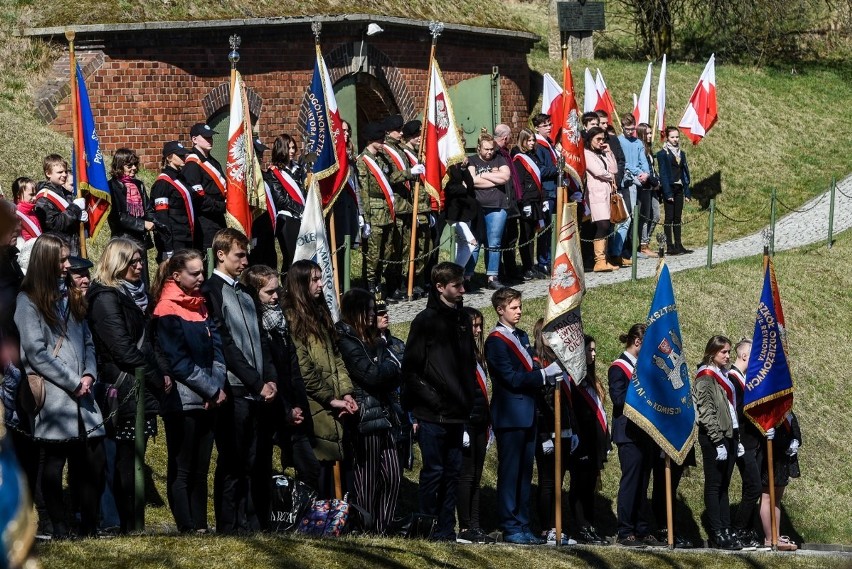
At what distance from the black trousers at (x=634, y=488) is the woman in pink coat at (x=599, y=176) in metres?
6.94

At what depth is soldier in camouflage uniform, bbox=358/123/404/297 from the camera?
16156mm

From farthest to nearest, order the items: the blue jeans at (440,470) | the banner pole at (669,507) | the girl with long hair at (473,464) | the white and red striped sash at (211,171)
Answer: the white and red striped sash at (211,171) → the banner pole at (669,507) → the girl with long hair at (473,464) → the blue jeans at (440,470)

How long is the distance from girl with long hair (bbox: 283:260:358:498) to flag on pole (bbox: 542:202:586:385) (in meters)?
2.23

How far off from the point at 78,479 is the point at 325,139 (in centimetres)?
663

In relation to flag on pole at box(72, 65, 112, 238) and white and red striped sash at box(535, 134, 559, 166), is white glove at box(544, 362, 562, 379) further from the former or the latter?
white and red striped sash at box(535, 134, 559, 166)

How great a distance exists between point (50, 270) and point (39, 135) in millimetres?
10070

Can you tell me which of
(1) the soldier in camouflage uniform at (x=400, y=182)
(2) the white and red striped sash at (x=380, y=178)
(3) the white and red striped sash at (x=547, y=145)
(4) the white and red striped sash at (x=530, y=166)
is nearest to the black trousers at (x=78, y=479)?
(2) the white and red striped sash at (x=380, y=178)

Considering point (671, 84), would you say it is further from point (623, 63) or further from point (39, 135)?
point (39, 135)

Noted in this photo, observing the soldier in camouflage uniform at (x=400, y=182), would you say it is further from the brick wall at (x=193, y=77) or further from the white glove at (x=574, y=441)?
the white glove at (x=574, y=441)

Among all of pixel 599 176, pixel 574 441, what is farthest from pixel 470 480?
pixel 599 176

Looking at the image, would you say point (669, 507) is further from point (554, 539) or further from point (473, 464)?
point (473, 464)

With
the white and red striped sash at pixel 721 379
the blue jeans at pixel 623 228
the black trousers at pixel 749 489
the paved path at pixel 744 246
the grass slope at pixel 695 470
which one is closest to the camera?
the grass slope at pixel 695 470

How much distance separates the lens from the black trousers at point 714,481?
12555 mm

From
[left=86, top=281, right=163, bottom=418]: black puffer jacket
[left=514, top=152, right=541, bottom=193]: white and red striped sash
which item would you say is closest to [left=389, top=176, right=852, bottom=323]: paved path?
[left=514, top=152, right=541, bottom=193]: white and red striped sash
